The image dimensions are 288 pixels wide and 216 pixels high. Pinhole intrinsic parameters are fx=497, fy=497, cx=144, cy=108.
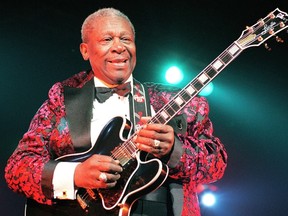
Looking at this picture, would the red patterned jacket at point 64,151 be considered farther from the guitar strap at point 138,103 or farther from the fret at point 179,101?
the fret at point 179,101

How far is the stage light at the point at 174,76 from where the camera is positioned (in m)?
4.24

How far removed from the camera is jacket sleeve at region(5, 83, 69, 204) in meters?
2.50

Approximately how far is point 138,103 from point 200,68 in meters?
1.61

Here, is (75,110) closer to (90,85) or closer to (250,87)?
(90,85)

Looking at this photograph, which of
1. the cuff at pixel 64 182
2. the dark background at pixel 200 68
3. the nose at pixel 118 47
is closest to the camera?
the cuff at pixel 64 182

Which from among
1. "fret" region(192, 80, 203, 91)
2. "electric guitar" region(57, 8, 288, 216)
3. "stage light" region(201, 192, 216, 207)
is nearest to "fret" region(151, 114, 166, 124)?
"electric guitar" region(57, 8, 288, 216)

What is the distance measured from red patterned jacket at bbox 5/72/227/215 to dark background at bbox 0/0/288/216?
4.39 ft

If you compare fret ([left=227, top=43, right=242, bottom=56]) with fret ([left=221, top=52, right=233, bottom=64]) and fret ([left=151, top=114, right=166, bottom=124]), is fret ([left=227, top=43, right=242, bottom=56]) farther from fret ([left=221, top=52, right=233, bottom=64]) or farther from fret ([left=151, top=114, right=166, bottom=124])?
fret ([left=151, top=114, right=166, bottom=124])

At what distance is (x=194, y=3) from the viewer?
4.28m

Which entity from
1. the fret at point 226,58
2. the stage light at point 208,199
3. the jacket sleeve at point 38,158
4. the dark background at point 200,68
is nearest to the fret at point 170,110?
the fret at point 226,58

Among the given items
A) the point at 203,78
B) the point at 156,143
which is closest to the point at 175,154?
the point at 156,143

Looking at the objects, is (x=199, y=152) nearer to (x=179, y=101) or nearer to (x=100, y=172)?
(x=179, y=101)

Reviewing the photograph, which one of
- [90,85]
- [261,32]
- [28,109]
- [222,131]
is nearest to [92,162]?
[90,85]

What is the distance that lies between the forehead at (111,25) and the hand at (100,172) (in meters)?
0.81
